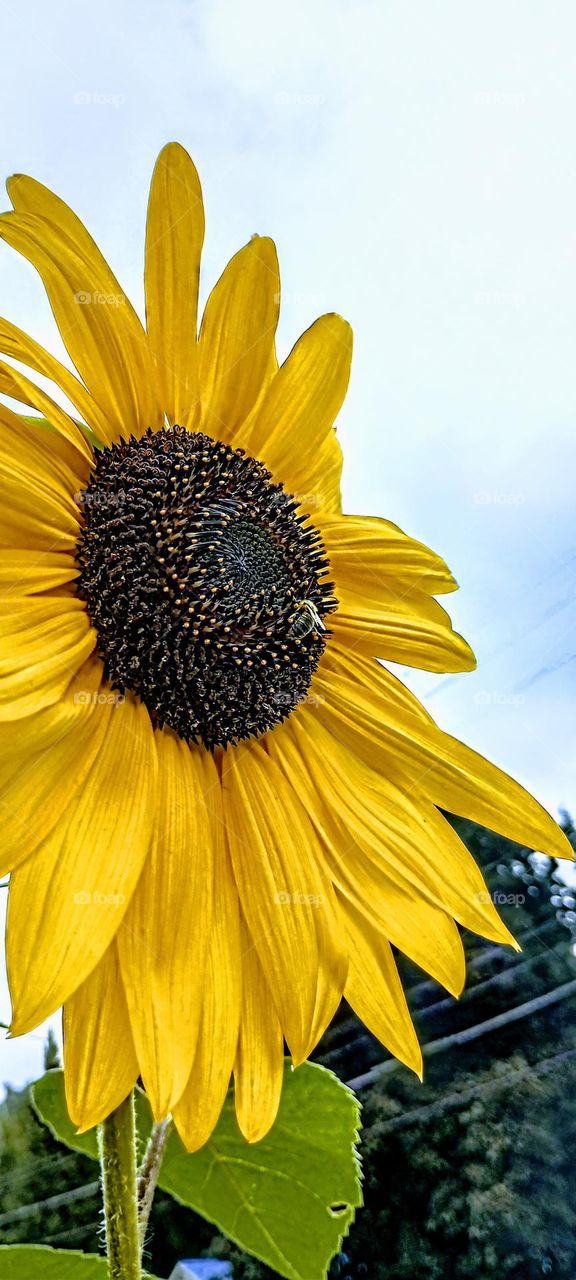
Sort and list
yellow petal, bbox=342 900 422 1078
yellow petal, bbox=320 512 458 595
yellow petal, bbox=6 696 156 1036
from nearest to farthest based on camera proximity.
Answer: yellow petal, bbox=6 696 156 1036 → yellow petal, bbox=342 900 422 1078 → yellow petal, bbox=320 512 458 595

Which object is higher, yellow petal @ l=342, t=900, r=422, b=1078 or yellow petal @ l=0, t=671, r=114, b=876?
yellow petal @ l=0, t=671, r=114, b=876

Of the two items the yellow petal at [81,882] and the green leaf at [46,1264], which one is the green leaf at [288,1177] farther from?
the yellow petal at [81,882]

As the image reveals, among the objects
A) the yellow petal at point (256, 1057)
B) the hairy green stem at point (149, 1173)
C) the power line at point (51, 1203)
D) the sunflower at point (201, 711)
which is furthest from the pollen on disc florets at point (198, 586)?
the power line at point (51, 1203)

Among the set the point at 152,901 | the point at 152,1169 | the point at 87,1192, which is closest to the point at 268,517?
the point at 152,901

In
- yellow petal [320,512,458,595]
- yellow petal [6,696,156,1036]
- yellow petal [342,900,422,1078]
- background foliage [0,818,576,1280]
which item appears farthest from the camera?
background foliage [0,818,576,1280]

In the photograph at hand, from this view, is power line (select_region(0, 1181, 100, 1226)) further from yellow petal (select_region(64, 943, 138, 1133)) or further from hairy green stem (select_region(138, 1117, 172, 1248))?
yellow petal (select_region(64, 943, 138, 1133))

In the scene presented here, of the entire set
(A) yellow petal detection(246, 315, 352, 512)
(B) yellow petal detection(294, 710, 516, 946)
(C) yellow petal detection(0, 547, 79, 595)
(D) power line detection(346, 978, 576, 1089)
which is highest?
(A) yellow petal detection(246, 315, 352, 512)

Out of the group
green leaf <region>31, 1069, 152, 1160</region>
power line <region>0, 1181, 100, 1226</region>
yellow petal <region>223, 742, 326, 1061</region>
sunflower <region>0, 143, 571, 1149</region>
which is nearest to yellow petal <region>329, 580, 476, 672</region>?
sunflower <region>0, 143, 571, 1149</region>

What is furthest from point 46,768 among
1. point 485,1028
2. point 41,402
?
point 485,1028
